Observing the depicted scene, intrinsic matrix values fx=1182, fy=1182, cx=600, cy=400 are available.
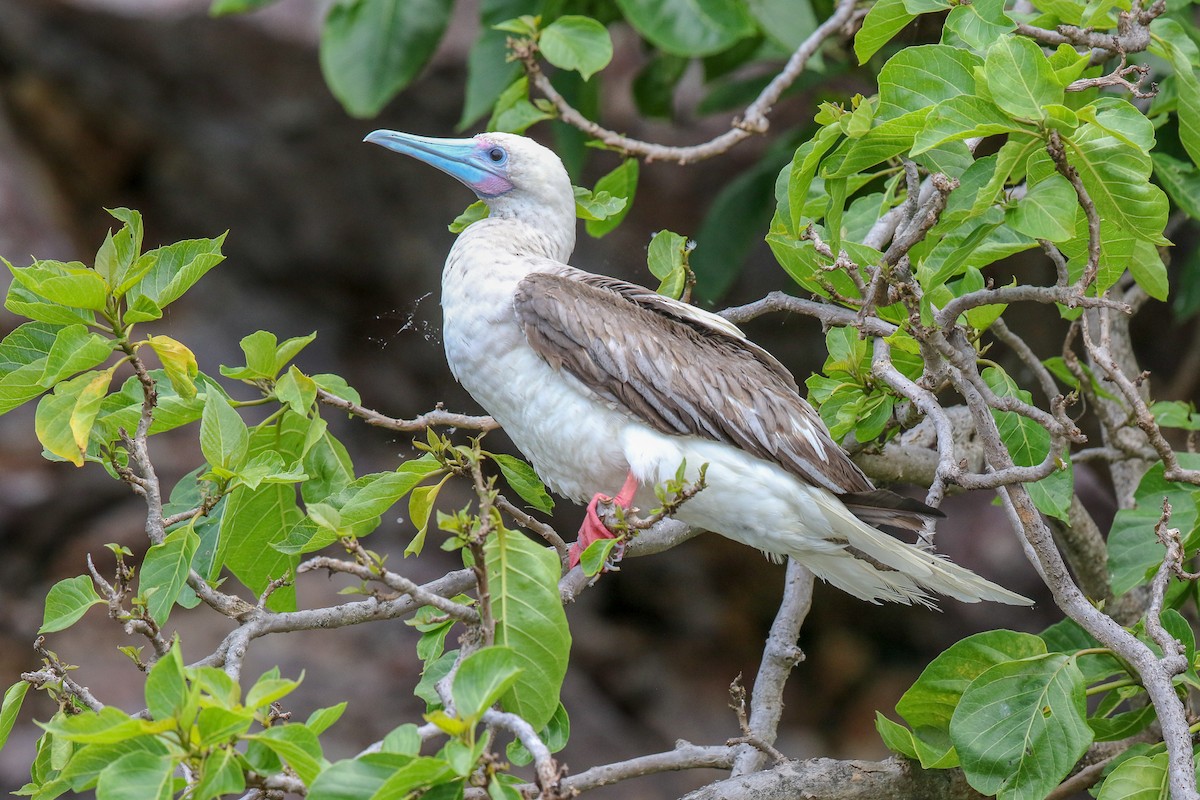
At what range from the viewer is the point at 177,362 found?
8.77 ft

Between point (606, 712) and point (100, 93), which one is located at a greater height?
point (100, 93)

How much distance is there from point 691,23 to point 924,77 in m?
2.01

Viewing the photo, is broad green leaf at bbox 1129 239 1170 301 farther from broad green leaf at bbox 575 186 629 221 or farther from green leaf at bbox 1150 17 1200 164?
broad green leaf at bbox 575 186 629 221

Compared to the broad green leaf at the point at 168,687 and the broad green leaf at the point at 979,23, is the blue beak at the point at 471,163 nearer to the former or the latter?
the broad green leaf at the point at 979,23

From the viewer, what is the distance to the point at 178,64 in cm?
763

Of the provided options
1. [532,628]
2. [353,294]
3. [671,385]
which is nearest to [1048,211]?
[671,385]

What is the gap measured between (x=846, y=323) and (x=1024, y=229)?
74 centimetres

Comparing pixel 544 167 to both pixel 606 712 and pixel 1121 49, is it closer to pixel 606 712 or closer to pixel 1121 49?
pixel 1121 49

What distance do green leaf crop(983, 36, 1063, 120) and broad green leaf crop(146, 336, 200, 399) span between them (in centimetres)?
178

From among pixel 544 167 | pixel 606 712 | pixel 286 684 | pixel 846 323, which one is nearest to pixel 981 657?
pixel 846 323

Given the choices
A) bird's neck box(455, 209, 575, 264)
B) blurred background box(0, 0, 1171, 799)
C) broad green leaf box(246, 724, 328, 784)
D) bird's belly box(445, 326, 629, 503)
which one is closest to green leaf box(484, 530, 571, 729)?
broad green leaf box(246, 724, 328, 784)

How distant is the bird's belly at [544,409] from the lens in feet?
10.6

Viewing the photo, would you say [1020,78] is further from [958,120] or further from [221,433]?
[221,433]

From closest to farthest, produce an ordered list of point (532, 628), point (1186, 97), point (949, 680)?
point (532, 628) → point (1186, 97) → point (949, 680)
